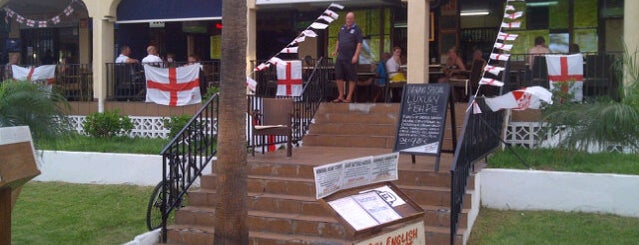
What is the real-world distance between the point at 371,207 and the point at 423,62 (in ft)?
24.0

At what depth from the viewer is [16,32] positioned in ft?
67.7

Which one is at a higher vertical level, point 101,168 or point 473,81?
point 473,81

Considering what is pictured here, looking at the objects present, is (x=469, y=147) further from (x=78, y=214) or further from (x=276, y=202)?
(x=78, y=214)

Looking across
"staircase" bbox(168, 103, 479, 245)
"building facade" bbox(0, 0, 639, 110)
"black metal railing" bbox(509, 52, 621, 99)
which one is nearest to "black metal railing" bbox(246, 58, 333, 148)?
"staircase" bbox(168, 103, 479, 245)

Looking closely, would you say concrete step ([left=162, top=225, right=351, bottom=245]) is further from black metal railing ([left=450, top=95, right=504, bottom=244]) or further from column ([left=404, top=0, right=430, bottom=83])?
column ([left=404, top=0, right=430, bottom=83])

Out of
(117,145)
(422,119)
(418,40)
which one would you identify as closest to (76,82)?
(117,145)

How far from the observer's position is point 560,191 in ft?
27.6

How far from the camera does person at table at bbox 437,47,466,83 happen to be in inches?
551

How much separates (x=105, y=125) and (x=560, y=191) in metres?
8.00

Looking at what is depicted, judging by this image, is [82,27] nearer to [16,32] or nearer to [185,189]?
[16,32]

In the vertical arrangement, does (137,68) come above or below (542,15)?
below

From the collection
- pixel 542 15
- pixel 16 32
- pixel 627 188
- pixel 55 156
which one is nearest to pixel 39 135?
pixel 55 156

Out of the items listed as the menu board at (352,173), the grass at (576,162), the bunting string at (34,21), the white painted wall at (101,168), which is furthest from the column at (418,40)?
the bunting string at (34,21)

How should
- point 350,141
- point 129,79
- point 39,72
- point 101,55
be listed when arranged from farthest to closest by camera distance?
point 39,72
point 101,55
point 129,79
point 350,141
